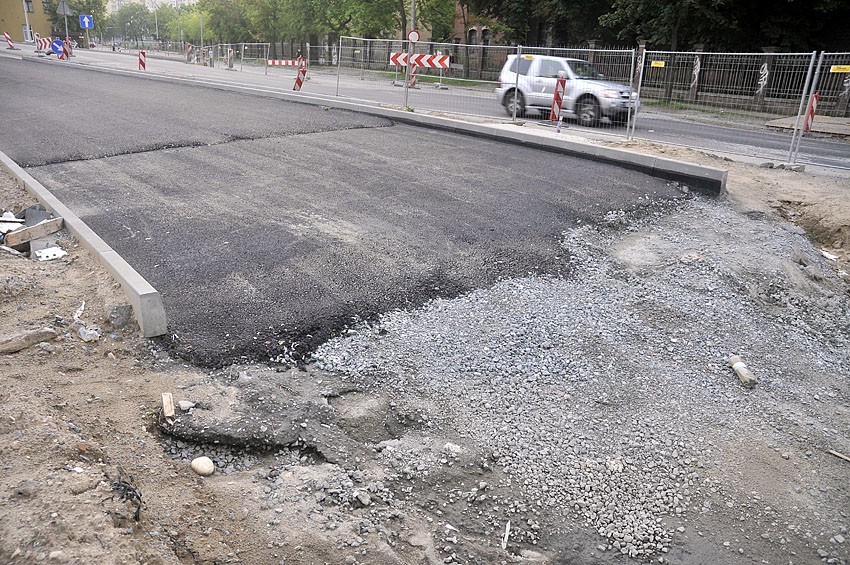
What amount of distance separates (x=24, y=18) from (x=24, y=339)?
86.2 m

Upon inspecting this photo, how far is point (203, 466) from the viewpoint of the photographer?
354 centimetres

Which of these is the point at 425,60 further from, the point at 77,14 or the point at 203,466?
the point at 77,14

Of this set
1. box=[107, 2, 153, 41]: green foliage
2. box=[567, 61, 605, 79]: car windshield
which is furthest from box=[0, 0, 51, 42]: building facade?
box=[567, 61, 605, 79]: car windshield

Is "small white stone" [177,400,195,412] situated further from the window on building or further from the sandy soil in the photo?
the window on building

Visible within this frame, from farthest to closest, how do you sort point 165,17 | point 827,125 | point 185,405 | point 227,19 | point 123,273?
point 165,17 → point 227,19 → point 827,125 → point 123,273 → point 185,405

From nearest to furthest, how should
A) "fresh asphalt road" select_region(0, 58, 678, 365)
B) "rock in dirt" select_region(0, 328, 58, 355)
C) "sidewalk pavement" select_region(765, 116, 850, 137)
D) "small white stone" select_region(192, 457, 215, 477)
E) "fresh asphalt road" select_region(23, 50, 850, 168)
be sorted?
"small white stone" select_region(192, 457, 215, 477) → "rock in dirt" select_region(0, 328, 58, 355) → "fresh asphalt road" select_region(0, 58, 678, 365) → "fresh asphalt road" select_region(23, 50, 850, 168) → "sidewalk pavement" select_region(765, 116, 850, 137)

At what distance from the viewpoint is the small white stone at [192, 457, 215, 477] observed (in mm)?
3510

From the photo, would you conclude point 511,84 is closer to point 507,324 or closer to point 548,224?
point 548,224

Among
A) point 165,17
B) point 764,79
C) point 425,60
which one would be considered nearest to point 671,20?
point 764,79

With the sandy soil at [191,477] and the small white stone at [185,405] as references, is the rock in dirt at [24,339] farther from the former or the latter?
the small white stone at [185,405]

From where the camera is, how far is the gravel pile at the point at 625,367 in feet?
12.3

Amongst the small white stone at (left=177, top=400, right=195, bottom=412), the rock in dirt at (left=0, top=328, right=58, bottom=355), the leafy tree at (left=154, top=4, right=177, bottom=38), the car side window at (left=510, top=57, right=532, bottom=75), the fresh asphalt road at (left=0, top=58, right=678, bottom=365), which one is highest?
the leafy tree at (left=154, top=4, right=177, bottom=38)

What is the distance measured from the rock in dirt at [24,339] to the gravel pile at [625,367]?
1953 millimetres

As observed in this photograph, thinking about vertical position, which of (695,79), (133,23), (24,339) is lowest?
(24,339)
